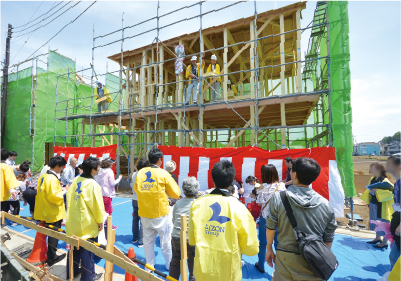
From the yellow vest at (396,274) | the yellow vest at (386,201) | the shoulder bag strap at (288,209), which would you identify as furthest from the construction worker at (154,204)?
the yellow vest at (386,201)

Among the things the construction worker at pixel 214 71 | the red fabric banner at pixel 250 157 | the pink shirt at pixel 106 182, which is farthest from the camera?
the construction worker at pixel 214 71

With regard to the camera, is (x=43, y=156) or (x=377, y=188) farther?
(x=43, y=156)

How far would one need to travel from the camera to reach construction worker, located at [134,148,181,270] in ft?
9.87

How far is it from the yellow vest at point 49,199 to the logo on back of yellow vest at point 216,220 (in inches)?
108

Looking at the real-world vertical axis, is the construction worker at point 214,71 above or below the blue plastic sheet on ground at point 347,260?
above

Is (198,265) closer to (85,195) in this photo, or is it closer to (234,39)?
(85,195)

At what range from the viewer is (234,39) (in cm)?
940

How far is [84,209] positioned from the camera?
2723 millimetres

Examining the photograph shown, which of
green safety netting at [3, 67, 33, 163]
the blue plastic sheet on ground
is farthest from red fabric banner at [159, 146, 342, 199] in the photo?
green safety netting at [3, 67, 33, 163]

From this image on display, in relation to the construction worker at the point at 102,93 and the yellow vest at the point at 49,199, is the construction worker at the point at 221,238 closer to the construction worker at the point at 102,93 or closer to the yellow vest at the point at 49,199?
the yellow vest at the point at 49,199

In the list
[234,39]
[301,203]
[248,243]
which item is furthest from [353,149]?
[234,39]

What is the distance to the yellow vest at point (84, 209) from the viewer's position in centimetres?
272

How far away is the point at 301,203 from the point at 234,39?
30.6 ft

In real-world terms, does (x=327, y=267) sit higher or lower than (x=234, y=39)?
lower
